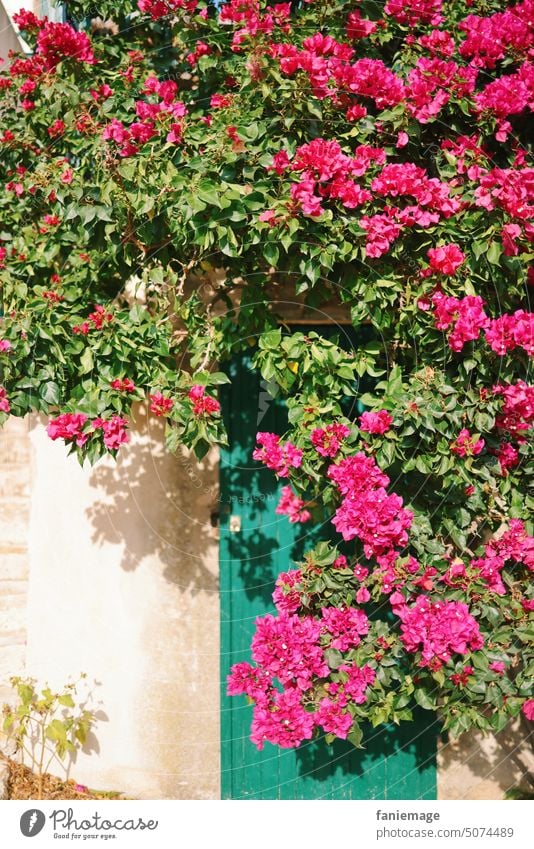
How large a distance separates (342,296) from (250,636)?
1764mm

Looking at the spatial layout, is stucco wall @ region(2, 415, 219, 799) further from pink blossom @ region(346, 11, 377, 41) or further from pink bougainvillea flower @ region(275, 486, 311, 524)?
pink blossom @ region(346, 11, 377, 41)

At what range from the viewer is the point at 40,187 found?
3191 mm

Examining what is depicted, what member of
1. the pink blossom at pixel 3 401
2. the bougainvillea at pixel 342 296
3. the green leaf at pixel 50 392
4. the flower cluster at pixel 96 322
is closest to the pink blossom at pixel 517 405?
the bougainvillea at pixel 342 296

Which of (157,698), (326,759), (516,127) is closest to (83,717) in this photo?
(157,698)

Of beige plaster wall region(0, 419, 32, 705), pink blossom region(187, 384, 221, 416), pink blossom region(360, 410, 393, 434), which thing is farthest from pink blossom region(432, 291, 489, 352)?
beige plaster wall region(0, 419, 32, 705)

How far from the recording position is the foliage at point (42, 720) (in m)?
3.48

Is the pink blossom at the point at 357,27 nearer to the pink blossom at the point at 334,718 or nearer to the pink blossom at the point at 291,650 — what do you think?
the pink blossom at the point at 291,650

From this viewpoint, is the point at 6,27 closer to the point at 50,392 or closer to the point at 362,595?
the point at 50,392

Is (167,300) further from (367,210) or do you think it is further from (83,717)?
(83,717)

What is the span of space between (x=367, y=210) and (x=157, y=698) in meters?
2.57

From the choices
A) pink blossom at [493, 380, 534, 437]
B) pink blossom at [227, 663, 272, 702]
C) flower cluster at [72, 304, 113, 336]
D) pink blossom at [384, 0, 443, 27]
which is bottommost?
pink blossom at [227, 663, 272, 702]

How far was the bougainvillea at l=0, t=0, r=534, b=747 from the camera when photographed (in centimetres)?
273

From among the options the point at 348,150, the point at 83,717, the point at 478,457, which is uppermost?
the point at 348,150

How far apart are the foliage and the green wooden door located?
29.1 inches
